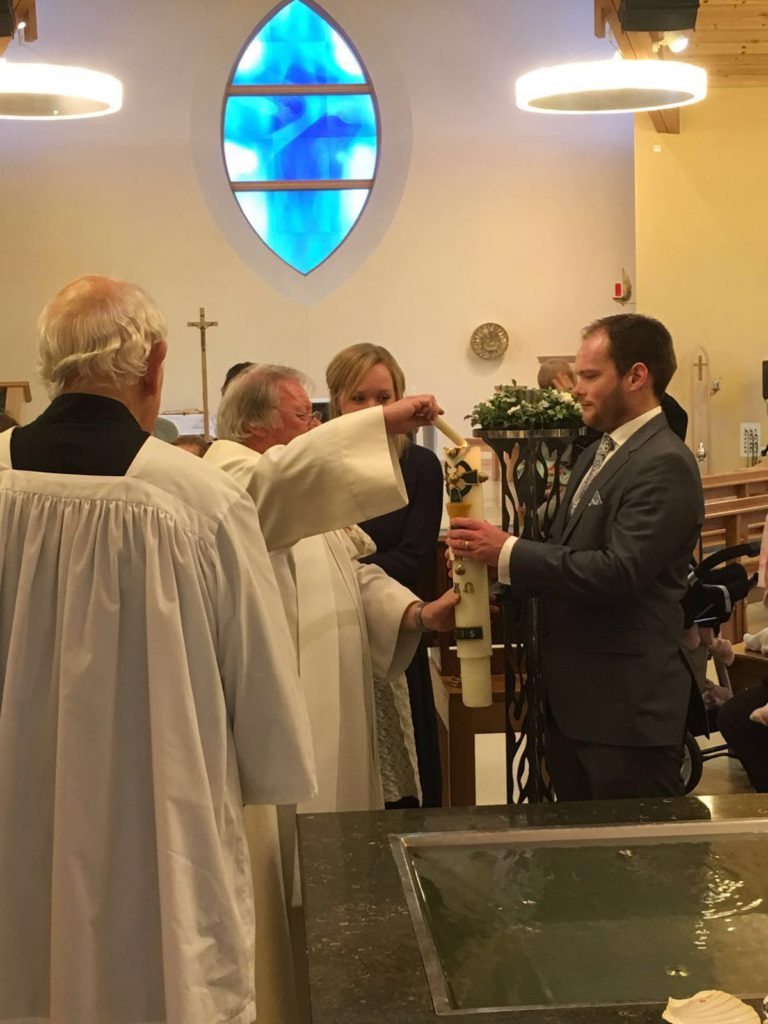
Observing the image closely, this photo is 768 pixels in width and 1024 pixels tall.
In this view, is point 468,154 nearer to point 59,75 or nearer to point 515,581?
point 59,75

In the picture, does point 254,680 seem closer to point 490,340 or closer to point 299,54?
point 490,340

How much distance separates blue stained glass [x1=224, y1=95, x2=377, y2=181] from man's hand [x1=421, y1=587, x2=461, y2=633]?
878cm

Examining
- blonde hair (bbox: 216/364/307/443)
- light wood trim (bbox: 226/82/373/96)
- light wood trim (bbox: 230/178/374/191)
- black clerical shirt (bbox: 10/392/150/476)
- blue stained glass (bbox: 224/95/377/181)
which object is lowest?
black clerical shirt (bbox: 10/392/150/476)

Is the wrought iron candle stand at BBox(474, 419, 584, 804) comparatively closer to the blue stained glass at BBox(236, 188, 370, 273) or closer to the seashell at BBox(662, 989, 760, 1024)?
the seashell at BBox(662, 989, 760, 1024)

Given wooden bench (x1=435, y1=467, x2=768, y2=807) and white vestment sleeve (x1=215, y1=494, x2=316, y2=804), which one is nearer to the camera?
white vestment sleeve (x1=215, y1=494, x2=316, y2=804)

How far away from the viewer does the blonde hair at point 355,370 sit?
3.28m

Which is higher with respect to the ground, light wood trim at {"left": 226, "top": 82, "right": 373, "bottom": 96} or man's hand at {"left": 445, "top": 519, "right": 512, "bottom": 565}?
light wood trim at {"left": 226, "top": 82, "right": 373, "bottom": 96}

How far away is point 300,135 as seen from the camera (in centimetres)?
1097

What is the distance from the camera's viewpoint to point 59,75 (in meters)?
5.76

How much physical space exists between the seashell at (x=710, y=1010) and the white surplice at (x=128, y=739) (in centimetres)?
71

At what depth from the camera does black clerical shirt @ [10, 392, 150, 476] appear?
75.2 inches

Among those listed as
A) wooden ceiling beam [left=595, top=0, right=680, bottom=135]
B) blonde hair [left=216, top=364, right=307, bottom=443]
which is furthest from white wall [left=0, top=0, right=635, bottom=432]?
blonde hair [left=216, top=364, right=307, bottom=443]

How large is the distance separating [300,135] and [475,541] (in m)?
9.04

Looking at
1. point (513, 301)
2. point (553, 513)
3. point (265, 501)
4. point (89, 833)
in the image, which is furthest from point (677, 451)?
point (513, 301)
